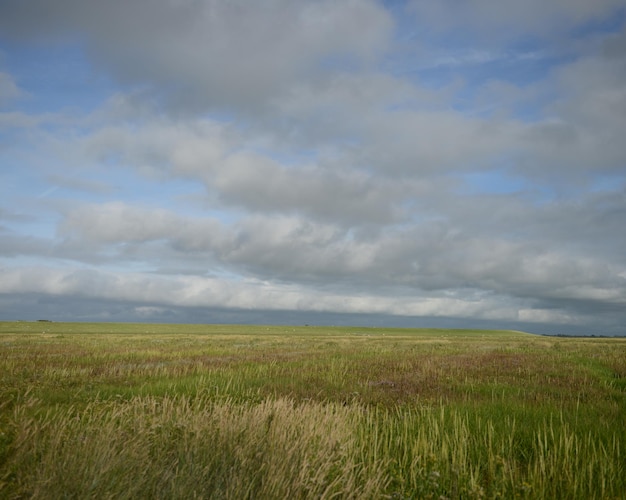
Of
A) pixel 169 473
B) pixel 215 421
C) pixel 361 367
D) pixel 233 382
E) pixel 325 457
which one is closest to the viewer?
pixel 169 473

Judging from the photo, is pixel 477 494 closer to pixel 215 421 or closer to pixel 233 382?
pixel 215 421

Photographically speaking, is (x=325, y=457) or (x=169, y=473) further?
(x=325, y=457)

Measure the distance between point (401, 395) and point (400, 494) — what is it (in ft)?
27.4

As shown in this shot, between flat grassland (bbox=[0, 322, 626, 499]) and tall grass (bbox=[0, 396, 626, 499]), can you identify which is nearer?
tall grass (bbox=[0, 396, 626, 499])

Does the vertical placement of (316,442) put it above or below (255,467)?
below

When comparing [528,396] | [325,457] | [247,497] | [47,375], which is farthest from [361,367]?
[247,497]

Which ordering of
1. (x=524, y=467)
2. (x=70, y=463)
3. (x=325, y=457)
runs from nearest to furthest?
1. (x=70, y=463)
2. (x=325, y=457)
3. (x=524, y=467)

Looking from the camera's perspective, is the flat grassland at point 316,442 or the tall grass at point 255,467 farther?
the flat grassland at point 316,442

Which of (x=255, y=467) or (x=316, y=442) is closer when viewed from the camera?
(x=255, y=467)

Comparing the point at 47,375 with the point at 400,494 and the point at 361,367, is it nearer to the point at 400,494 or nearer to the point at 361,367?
the point at 361,367

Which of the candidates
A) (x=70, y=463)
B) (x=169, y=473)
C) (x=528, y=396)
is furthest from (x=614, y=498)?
(x=528, y=396)

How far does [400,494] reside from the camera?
5.19 metres

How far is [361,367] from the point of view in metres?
20.7

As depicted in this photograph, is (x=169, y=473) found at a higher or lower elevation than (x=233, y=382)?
higher
